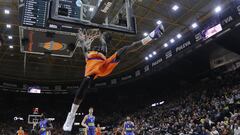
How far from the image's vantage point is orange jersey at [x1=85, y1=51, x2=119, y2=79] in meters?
6.14

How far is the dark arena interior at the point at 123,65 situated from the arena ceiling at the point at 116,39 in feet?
0.26

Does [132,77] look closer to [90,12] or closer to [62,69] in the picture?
[62,69]

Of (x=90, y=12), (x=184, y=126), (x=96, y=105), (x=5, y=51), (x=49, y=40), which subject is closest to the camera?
(x=90, y=12)

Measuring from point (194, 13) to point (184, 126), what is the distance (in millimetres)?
8669

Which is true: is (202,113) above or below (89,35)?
below

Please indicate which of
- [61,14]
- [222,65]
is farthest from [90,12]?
[222,65]

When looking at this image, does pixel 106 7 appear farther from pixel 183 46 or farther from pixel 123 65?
pixel 123 65

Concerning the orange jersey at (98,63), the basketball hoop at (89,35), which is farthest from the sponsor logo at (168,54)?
the orange jersey at (98,63)

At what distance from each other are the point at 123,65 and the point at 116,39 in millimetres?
6930

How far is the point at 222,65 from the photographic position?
76.0ft

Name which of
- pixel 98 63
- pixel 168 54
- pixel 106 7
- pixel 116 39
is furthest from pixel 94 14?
pixel 116 39

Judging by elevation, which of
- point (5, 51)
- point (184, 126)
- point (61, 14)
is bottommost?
point (184, 126)

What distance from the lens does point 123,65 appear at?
30.2m

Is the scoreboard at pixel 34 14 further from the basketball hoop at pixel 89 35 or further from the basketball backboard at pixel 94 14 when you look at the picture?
the basketball backboard at pixel 94 14
